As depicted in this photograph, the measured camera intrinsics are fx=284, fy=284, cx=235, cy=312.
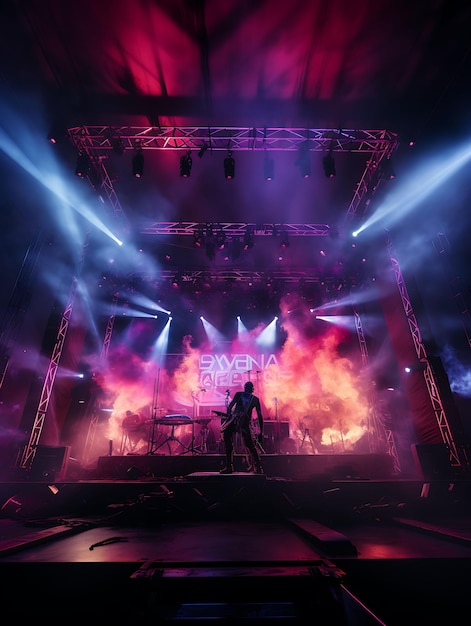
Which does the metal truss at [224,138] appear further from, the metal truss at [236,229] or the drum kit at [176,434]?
the drum kit at [176,434]

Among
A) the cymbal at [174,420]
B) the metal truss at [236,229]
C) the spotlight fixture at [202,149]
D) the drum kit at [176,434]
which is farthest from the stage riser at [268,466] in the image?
the spotlight fixture at [202,149]

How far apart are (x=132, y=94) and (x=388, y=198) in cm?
911

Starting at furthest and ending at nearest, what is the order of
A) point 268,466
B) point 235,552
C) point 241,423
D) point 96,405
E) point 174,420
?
point 96,405 → point 174,420 → point 268,466 → point 241,423 → point 235,552

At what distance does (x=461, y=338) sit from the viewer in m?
8.97

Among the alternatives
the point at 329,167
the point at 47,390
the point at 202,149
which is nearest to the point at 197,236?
the point at 202,149

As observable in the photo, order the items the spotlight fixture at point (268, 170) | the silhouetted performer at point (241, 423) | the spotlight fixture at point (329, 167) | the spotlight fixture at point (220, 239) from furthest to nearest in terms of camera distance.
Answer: the spotlight fixture at point (220, 239), the spotlight fixture at point (268, 170), the spotlight fixture at point (329, 167), the silhouetted performer at point (241, 423)

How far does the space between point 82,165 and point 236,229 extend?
592cm

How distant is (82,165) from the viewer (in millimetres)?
8711

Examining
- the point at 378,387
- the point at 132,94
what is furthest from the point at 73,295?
the point at 378,387

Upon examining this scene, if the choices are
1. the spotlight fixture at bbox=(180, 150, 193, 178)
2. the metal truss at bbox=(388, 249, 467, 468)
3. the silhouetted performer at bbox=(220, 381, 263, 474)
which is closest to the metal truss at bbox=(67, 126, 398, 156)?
the spotlight fixture at bbox=(180, 150, 193, 178)

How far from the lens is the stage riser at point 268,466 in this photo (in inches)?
288

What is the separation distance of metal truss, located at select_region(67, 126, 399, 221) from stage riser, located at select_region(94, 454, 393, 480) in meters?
8.85

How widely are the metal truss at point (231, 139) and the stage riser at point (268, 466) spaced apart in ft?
29.0

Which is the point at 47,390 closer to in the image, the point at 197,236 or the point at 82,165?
the point at 82,165
